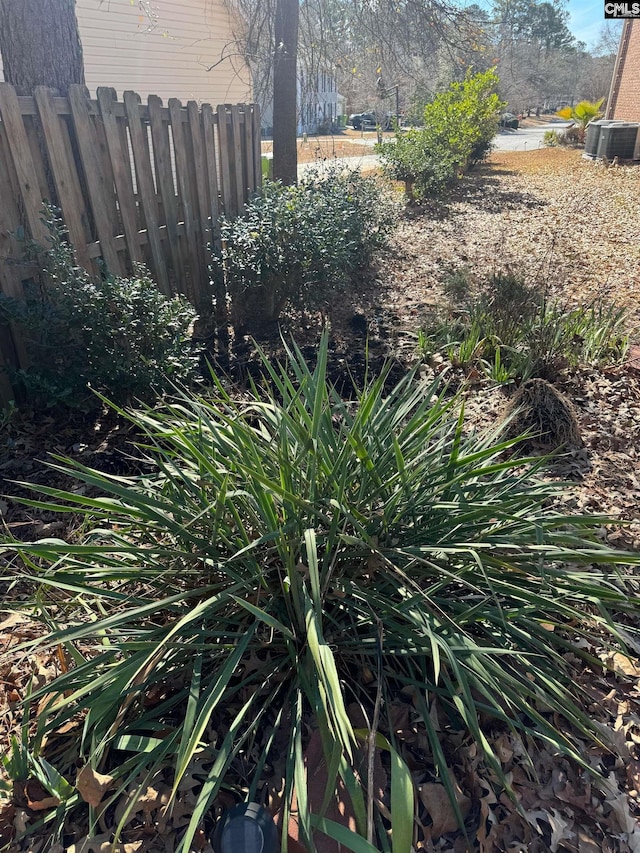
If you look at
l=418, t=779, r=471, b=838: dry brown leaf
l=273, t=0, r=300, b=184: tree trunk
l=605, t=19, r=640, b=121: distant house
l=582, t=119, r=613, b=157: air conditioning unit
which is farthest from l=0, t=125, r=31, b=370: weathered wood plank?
l=605, t=19, r=640, b=121: distant house

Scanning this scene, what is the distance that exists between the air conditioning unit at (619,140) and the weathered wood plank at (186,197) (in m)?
14.9

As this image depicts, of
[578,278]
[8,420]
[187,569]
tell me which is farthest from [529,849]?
[578,278]

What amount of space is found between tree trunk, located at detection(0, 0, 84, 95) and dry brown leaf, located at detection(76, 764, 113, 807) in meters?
3.82

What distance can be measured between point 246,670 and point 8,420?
7.35ft

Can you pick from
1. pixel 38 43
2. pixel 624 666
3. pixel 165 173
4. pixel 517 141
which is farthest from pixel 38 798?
pixel 517 141

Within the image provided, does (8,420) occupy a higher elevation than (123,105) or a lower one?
lower

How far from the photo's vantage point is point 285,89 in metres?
6.68

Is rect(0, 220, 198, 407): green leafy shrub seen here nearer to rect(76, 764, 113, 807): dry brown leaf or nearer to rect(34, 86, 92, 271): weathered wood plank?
rect(34, 86, 92, 271): weathered wood plank

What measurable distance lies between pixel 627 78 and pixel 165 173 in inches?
813

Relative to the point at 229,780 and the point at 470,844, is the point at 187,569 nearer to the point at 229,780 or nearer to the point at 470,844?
the point at 229,780

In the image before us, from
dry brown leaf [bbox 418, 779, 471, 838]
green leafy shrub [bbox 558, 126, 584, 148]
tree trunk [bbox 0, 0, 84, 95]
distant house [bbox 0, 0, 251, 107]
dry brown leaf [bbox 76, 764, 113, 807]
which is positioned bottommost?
dry brown leaf [bbox 418, 779, 471, 838]

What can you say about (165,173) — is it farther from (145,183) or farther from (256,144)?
(256,144)

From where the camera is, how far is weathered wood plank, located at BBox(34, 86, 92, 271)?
3256 mm

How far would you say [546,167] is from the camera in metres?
15.5
